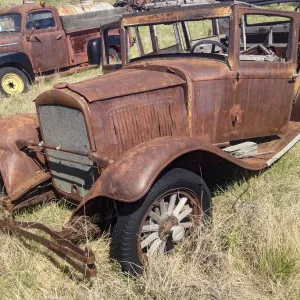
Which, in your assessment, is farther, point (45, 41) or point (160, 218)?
point (45, 41)

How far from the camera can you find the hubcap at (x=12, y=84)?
874 cm

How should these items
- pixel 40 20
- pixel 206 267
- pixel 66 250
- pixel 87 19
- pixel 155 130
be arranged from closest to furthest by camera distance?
1. pixel 66 250
2. pixel 206 267
3. pixel 155 130
4. pixel 40 20
5. pixel 87 19

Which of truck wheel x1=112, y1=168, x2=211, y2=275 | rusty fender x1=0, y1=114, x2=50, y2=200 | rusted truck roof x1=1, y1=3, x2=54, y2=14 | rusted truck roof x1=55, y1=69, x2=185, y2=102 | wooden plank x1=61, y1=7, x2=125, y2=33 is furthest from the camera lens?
wooden plank x1=61, y1=7, x2=125, y2=33

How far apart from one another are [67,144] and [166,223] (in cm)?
104

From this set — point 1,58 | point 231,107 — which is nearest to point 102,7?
point 1,58

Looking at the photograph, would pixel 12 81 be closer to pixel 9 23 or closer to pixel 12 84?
pixel 12 84

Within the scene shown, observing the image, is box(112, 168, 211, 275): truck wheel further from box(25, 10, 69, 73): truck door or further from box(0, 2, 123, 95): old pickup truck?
box(25, 10, 69, 73): truck door

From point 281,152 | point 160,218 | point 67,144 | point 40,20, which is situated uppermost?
point 40,20

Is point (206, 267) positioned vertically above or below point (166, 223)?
below

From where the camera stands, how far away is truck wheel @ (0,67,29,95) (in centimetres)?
871

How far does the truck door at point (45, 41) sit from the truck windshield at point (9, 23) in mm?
216

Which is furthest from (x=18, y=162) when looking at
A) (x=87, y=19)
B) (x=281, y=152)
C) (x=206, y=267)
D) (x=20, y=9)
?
(x=87, y=19)

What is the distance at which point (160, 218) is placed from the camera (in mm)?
2861

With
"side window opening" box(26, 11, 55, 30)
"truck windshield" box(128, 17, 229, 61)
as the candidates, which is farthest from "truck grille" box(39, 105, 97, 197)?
"side window opening" box(26, 11, 55, 30)
